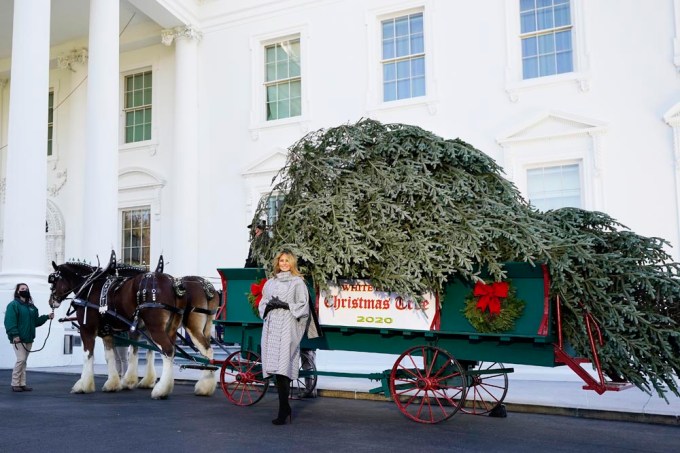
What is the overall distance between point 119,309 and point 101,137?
6852mm

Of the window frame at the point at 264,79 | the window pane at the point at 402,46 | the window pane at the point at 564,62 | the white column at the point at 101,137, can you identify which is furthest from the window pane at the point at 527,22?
the white column at the point at 101,137

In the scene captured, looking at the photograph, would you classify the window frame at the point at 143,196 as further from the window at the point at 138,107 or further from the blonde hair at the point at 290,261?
the blonde hair at the point at 290,261

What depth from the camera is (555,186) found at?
13.1 m

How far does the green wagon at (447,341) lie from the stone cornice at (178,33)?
11.2 meters

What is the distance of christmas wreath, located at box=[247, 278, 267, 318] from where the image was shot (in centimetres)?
726

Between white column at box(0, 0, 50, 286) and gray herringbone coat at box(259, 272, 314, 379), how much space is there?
7945mm

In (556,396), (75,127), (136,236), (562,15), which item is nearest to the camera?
(556,396)

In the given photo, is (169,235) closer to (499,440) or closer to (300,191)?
(300,191)

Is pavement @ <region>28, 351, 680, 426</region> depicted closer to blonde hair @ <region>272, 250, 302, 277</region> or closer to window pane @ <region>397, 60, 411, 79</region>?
blonde hair @ <region>272, 250, 302, 277</region>

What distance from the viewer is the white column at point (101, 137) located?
14.3m

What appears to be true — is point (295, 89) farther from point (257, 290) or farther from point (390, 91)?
point (257, 290)

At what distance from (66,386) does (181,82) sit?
30.3 feet

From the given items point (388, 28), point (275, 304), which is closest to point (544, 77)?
point (388, 28)

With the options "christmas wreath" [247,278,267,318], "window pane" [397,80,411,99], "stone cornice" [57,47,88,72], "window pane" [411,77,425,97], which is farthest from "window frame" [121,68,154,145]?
"christmas wreath" [247,278,267,318]
